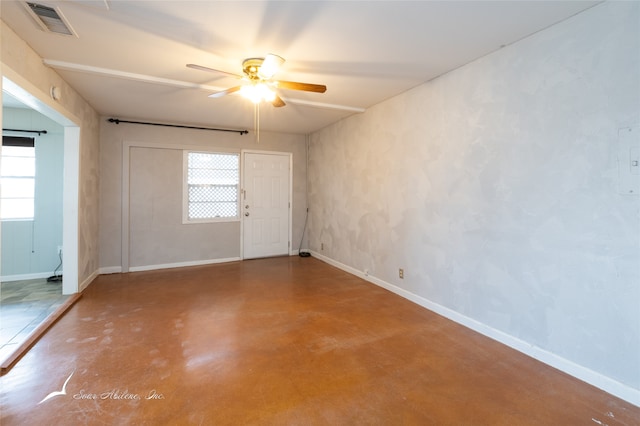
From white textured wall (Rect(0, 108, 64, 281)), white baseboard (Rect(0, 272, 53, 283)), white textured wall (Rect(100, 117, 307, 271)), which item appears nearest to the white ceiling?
white textured wall (Rect(100, 117, 307, 271))

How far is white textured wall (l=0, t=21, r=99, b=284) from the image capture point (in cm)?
237

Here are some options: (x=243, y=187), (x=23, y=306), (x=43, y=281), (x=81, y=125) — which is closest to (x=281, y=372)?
(x=23, y=306)

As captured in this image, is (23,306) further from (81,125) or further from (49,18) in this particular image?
(49,18)

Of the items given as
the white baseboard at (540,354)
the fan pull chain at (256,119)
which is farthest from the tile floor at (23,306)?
the white baseboard at (540,354)

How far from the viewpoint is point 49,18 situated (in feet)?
7.23

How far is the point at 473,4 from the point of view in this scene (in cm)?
201

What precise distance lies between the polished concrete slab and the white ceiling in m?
2.57

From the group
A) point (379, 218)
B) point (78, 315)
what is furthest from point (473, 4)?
point (78, 315)

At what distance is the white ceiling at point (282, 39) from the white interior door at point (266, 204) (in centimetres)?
226

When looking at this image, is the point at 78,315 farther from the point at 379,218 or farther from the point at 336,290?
the point at 379,218

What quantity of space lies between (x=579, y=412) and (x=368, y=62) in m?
3.09

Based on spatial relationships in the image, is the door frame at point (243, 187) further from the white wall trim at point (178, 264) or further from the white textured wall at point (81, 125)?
the white textured wall at point (81, 125)

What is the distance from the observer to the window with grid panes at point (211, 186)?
17.7 ft

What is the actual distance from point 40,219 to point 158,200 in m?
1.59
